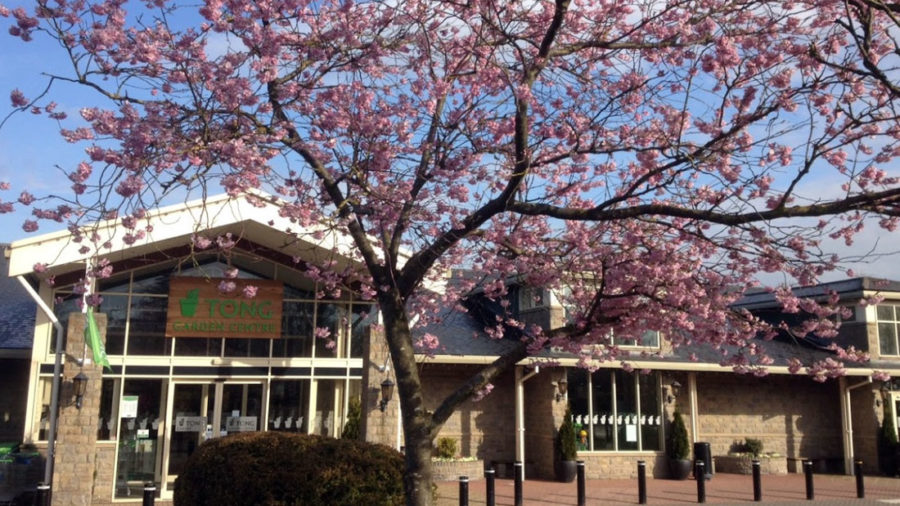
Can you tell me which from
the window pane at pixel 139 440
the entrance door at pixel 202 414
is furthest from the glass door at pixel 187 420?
the window pane at pixel 139 440

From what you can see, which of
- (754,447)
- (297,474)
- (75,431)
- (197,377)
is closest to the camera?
(297,474)

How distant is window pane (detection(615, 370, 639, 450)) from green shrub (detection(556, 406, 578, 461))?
2089mm

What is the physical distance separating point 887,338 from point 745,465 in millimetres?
6071

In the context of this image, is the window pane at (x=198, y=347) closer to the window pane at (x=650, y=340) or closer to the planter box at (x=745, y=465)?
the window pane at (x=650, y=340)

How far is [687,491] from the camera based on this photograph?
18.0 meters

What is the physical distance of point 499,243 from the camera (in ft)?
28.5

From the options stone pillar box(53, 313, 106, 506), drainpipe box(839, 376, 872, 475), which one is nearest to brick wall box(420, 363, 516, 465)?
stone pillar box(53, 313, 106, 506)

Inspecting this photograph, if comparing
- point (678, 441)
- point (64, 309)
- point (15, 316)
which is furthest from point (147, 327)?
point (678, 441)

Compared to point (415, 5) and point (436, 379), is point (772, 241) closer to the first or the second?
point (415, 5)

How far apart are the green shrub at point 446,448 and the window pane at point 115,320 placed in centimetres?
743

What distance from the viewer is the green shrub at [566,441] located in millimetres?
19266

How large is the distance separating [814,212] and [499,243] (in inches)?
133

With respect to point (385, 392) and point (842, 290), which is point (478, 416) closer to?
point (385, 392)

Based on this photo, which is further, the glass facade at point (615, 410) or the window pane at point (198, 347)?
the glass facade at point (615, 410)
